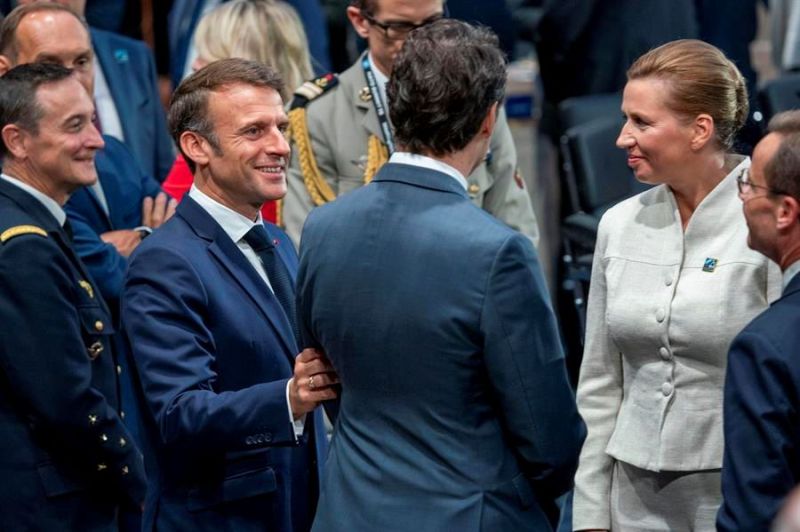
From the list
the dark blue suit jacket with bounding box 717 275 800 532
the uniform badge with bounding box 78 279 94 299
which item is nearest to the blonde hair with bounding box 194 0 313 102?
the uniform badge with bounding box 78 279 94 299

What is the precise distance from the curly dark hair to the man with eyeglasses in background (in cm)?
53

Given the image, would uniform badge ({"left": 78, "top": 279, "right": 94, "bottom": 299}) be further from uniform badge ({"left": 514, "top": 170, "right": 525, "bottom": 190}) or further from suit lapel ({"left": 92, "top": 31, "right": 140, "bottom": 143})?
suit lapel ({"left": 92, "top": 31, "right": 140, "bottom": 143})

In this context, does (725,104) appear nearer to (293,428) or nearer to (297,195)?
(293,428)

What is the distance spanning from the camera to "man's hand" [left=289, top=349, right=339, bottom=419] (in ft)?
9.16


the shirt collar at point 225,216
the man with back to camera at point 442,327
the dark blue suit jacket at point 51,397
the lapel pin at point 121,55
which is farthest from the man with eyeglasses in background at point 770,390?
the lapel pin at point 121,55

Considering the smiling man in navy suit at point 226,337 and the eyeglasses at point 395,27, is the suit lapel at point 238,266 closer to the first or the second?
the smiling man in navy suit at point 226,337

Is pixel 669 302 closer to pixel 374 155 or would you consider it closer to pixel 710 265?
pixel 710 265

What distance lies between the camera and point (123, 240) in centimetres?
442

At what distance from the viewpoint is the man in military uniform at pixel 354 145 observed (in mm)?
4348

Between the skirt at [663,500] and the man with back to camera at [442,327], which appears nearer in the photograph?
the man with back to camera at [442,327]

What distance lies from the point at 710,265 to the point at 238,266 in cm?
100

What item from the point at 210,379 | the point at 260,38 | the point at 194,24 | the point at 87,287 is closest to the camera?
the point at 210,379

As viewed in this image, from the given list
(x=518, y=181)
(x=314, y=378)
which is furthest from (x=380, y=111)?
(x=314, y=378)

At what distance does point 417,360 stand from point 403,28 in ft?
6.06
